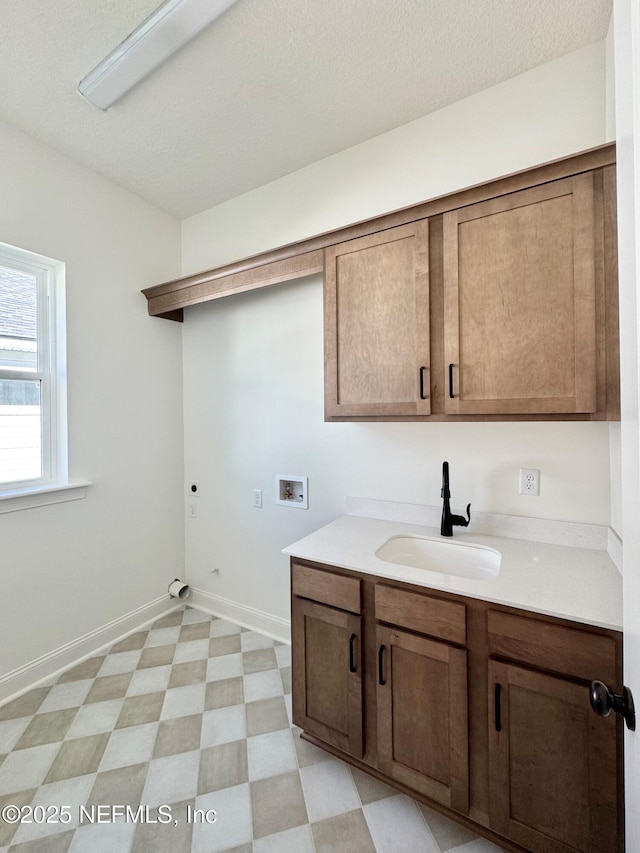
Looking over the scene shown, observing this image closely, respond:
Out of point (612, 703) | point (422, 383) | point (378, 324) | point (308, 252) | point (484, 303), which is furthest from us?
point (308, 252)

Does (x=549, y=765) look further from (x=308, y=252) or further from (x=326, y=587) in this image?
(x=308, y=252)

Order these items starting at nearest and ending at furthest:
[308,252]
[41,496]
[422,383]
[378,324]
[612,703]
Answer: [612,703], [422,383], [378,324], [308,252], [41,496]

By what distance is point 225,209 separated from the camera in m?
2.60

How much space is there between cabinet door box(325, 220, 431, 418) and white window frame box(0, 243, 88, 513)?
5.12 ft

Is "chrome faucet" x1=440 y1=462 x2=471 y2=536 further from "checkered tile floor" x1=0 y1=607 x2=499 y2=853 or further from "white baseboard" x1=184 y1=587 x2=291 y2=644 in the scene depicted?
"white baseboard" x1=184 y1=587 x2=291 y2=644

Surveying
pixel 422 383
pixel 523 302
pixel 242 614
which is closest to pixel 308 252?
pixel 422 383

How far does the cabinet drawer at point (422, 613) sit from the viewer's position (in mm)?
1190

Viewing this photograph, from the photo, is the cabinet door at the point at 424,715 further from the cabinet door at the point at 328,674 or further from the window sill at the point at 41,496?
the window sill at the point at 41,496

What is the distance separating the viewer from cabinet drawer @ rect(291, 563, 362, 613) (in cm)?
138

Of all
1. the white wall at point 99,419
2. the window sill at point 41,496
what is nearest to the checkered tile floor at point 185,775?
the white wall at point 99,419

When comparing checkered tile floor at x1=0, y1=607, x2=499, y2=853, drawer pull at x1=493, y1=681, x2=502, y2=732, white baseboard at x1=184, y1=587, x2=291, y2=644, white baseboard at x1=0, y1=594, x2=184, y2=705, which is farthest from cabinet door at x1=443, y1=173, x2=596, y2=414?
white baseboard at x1=0, y1=594, x2=184, y2=705

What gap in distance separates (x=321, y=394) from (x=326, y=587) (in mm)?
1098

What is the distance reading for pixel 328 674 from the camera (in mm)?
1466

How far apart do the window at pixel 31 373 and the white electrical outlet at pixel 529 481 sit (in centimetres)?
243
